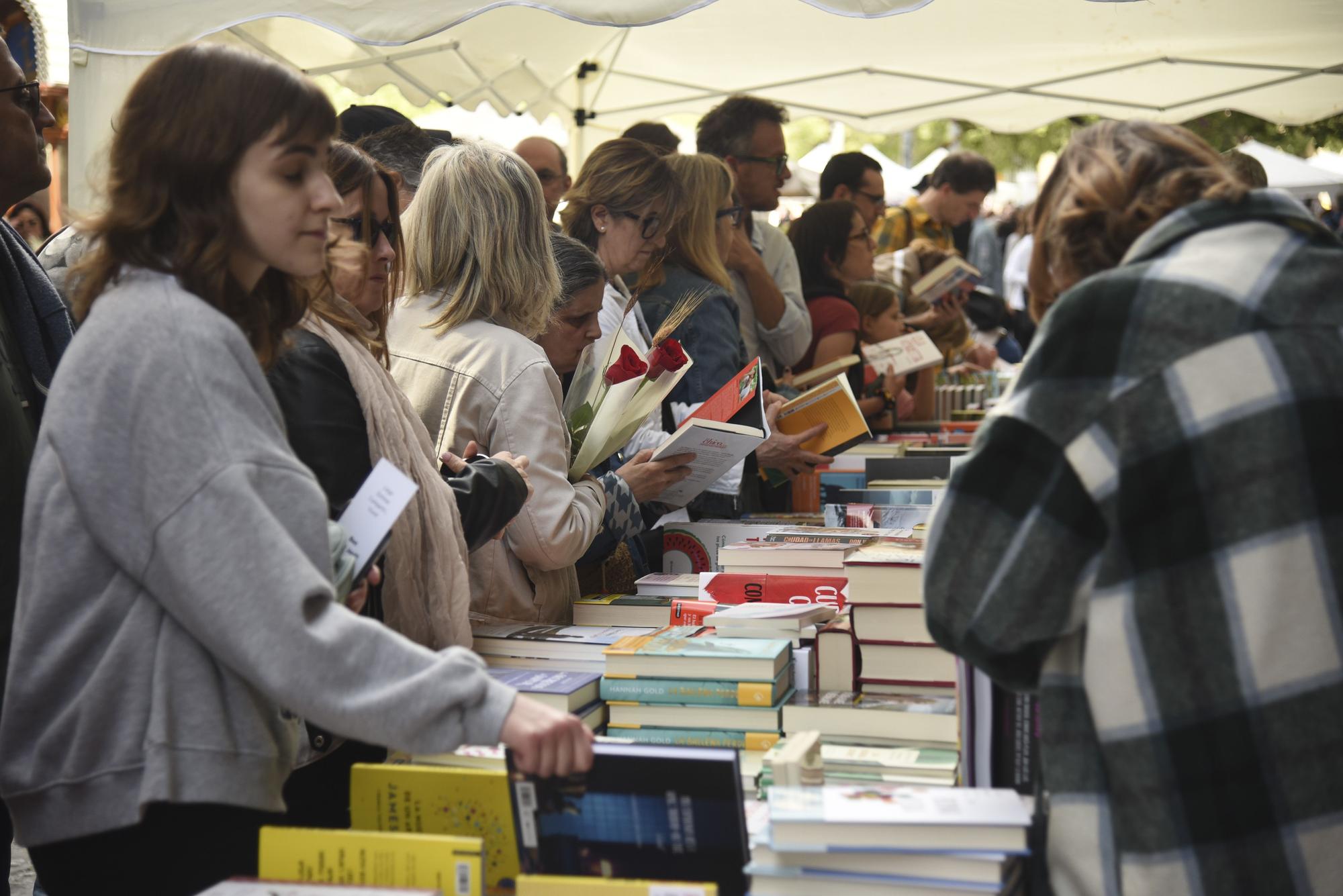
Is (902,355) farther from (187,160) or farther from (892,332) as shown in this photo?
(187,160)

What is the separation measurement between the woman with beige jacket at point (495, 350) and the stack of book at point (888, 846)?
3.53 ft

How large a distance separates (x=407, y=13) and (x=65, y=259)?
1196mm

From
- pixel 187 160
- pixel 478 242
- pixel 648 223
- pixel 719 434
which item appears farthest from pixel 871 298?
pixel 187 160

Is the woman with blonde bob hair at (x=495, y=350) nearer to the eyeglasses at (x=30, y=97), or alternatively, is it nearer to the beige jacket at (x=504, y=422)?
the beige jacket at (x=504, y=422)

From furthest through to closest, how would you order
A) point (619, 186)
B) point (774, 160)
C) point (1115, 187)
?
point (774, 160) < point (619, 186) < point (1115, 187)

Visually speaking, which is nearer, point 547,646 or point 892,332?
point 547,646

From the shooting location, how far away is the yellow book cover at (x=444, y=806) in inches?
60.8

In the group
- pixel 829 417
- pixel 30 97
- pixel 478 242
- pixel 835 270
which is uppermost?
pixel 30 97

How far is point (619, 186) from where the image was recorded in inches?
139

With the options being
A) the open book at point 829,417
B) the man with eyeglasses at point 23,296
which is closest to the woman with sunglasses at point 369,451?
the man with eyeglasses at point 23,296

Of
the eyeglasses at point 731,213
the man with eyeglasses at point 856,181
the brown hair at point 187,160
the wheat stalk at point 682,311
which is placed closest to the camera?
the brown hair at point 187,160

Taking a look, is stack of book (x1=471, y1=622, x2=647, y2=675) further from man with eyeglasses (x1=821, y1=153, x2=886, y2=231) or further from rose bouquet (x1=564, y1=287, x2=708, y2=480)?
man with eyeglasses (x1=821, y1=153, x2=886, y2=231)

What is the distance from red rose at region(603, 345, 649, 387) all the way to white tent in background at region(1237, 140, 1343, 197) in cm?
872

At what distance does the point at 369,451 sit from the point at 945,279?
15.4ft
